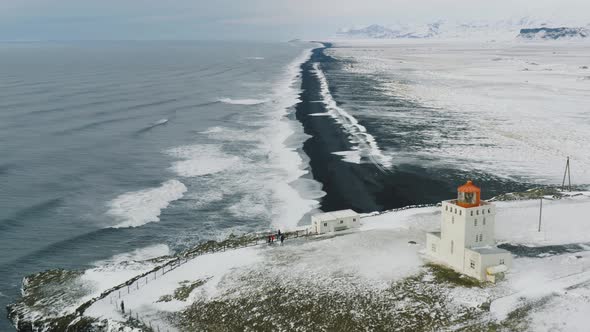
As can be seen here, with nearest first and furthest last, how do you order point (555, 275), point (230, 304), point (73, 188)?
point (230, 304) → point (555, 275) → point (73, 188)

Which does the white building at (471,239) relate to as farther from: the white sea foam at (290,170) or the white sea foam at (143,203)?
the white sea foam at (143,203)

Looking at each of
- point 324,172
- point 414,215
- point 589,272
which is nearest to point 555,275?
point 589,272

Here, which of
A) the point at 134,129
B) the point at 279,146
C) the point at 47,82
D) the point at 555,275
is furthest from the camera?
the point at 47,82

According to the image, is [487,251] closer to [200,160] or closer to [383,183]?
[383,183]

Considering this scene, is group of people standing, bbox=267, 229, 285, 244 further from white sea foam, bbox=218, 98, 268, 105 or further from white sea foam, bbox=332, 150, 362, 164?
white sea foam, bbox=218, 98, 268, 105

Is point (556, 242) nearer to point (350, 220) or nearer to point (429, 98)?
point (350, 220)

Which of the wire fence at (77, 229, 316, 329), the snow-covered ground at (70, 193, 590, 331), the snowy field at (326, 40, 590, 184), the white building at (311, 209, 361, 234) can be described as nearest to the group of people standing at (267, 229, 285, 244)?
the wire fence at (77, 229, 316, 329)

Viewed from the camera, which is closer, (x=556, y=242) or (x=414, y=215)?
(x=556, y=242)
